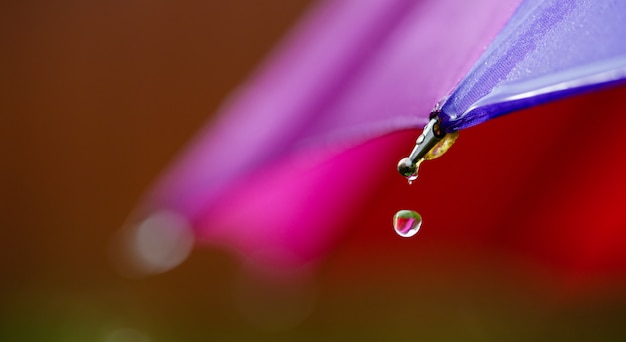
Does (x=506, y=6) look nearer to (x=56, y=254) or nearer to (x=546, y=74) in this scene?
(x=546, y=74)

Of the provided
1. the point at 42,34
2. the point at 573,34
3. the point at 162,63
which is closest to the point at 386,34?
the point at 573,34

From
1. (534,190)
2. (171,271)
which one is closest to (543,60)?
(534,190)

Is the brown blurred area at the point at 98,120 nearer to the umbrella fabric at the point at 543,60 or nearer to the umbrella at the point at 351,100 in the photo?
the umbrella at the point at 351,100

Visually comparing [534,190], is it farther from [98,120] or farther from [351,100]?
[98,120]

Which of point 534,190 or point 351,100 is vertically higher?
point 534,190

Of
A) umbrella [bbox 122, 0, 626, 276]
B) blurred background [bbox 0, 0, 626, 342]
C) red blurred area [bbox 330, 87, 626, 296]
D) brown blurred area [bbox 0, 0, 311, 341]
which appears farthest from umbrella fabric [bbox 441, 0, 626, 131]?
brown blurred area [bbox 0, 0, 311, 341]

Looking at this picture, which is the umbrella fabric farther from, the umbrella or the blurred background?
the blurred background

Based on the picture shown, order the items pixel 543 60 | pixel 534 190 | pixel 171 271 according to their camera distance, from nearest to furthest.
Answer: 1. pixel 543 60
2. pixel 534 190
3. pixel 171 271

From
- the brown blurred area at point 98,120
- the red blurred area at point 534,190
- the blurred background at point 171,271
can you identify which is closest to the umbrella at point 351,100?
the red blurred area at point 534,190
